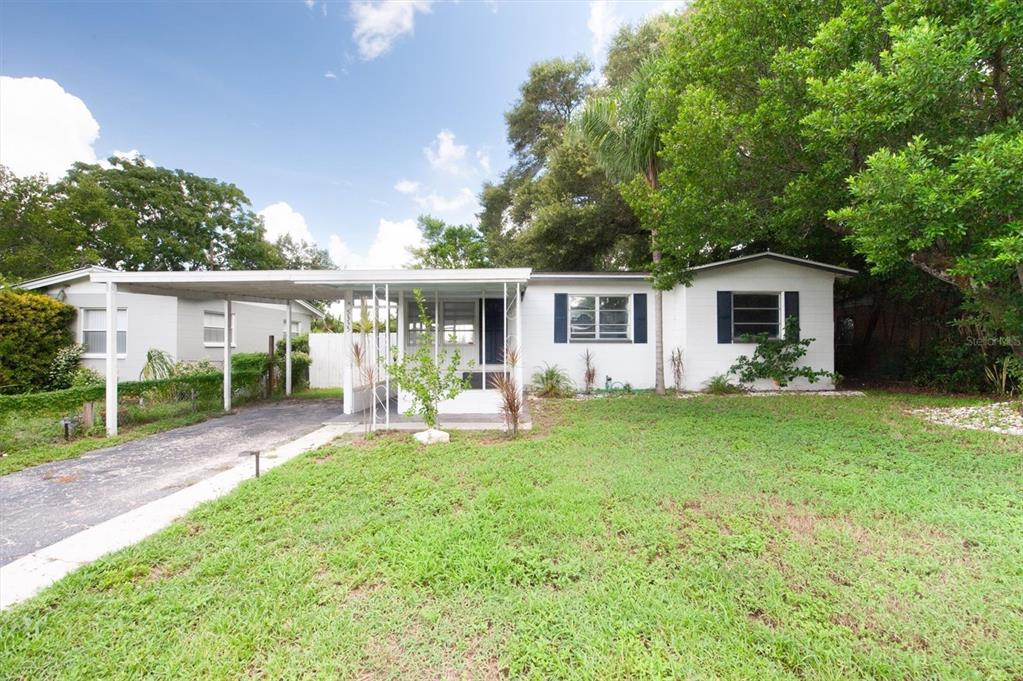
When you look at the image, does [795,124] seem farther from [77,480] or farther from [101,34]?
[101,34]

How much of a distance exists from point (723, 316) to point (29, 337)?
17088mm

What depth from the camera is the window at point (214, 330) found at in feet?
42.9

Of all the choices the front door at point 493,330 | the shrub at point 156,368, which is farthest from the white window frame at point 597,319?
the shrub at point 156,368

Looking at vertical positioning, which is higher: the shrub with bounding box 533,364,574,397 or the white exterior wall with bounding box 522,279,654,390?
the white exterior wall with bounding box 522,279,654,390

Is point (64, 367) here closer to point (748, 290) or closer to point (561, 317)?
point (561, 317)

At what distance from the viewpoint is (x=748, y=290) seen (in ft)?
32.1

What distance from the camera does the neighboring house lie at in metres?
10.6

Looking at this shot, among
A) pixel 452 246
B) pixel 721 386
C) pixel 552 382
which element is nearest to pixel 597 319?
pixel 552 382

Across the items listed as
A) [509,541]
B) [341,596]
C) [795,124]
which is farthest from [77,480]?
[795,124]

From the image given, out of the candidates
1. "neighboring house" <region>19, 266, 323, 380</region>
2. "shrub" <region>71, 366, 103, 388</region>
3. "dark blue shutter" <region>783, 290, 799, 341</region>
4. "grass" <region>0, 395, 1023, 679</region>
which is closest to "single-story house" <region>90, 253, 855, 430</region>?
"dark blue shutter" <region>783, 290, 799, 341</region>

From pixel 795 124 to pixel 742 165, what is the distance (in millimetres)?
1209

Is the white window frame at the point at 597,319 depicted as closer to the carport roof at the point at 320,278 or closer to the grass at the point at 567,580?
the carport roof at the point at 320,278

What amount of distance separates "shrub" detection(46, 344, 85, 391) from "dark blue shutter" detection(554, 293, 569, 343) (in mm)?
12136

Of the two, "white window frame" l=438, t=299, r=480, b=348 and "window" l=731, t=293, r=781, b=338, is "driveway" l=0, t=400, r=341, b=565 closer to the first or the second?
"white window frame" l=438, t=299, r=480, b=348
